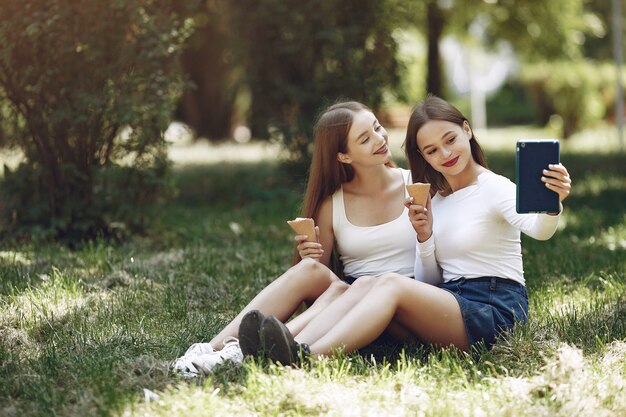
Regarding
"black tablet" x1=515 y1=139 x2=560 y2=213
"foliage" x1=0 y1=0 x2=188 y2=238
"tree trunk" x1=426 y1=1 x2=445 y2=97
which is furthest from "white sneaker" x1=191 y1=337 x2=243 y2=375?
"tree trunk" x1=426 y1=1 x2=445 y2=97

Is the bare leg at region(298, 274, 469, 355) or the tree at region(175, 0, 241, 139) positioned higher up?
the tree at region(175, 0, 241, 139)

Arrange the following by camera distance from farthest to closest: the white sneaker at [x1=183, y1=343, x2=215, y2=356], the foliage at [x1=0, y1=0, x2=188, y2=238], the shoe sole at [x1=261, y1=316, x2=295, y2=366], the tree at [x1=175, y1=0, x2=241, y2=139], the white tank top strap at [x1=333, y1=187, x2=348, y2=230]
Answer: the tree at [x1=175, y1=0, x2=241, y2=139] < the foliage at [x1=0, y1=0, x2=188, y2=238] < the white tank top strap at [x1=333, y1=187, x2=348, y2=230] < the white sneaker at [x1=183, y1=343, x2=215, y2=356] < the shoe sole at [x1=261, y1=316, x2=295, y2=366]

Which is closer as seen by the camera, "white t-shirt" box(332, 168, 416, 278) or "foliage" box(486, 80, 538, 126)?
"white t-shirt" box(332, 168, 416, 278)

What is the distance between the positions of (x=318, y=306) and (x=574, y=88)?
18199 millimetres

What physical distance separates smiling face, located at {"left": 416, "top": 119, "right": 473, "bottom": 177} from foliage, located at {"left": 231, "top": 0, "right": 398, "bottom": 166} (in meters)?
5.05

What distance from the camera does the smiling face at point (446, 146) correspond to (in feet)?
13.4

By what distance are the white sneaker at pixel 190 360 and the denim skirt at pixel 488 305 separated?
1.19 m

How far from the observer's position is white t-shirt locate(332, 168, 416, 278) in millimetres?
4367

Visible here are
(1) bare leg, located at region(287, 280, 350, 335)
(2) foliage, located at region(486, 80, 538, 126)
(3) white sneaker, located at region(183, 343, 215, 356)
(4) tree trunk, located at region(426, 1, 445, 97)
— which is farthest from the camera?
(2) foliage, located at region(486, 80, 538, 126)

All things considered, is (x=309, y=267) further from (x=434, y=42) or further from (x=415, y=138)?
(x=434, y=42)

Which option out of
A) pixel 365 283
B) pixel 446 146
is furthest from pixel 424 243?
pixel 446 146

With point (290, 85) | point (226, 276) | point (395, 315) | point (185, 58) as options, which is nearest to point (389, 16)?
point (290, 85)

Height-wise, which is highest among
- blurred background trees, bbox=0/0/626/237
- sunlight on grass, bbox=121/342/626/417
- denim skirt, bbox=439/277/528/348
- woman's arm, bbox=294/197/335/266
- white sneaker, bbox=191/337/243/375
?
blurred background trees, bbox=0/0/626/237

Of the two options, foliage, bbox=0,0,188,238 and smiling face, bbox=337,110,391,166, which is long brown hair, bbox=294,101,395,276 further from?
foliage, bbox=0,0,188,238
